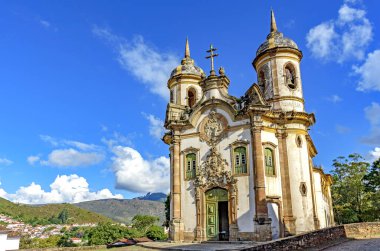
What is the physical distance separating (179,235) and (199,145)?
5.86 m

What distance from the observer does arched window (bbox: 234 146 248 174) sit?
2134cm

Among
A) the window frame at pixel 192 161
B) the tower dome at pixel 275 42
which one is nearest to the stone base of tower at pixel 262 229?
the window frame at pixel 192 161

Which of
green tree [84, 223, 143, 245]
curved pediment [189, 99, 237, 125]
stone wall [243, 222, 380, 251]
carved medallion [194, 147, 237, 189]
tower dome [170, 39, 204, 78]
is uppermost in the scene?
tower dome [170, 39, 204, 78]

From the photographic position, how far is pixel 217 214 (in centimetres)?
2159

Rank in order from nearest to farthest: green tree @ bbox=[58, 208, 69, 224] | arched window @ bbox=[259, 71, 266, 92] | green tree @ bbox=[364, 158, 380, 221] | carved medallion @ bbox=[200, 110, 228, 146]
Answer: carved medallion @ bbox=[200, 110, 228, 146], arched window @ bbox=[259, 71, 266, 92], green tree @ bbox=[364, 158, 380, 221], green tree @ bbox=[58, 208, 69, 224]

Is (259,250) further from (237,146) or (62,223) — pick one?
(62,223)

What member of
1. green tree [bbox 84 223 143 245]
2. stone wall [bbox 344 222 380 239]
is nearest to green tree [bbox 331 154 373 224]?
stone wall [bbox 344 222 380 239]

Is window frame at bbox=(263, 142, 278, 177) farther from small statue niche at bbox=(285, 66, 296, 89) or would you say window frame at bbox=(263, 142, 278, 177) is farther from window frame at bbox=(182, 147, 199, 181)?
small statue niche at bbox=(285, 66, 296, 89)

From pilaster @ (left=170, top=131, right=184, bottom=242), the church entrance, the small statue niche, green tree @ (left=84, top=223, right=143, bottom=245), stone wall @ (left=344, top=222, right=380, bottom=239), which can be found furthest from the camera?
green tree @ (left=84, top=223, right=143, bottom=245)

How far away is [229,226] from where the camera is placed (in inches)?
815

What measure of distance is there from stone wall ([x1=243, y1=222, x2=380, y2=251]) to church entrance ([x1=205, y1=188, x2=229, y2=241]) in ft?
20.6

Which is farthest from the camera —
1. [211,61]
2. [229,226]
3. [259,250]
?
[211,61]

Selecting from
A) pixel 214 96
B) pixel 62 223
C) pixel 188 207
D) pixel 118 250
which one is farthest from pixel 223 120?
pixel 62 223

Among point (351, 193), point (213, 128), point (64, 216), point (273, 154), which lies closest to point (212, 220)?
point (273, 154)
